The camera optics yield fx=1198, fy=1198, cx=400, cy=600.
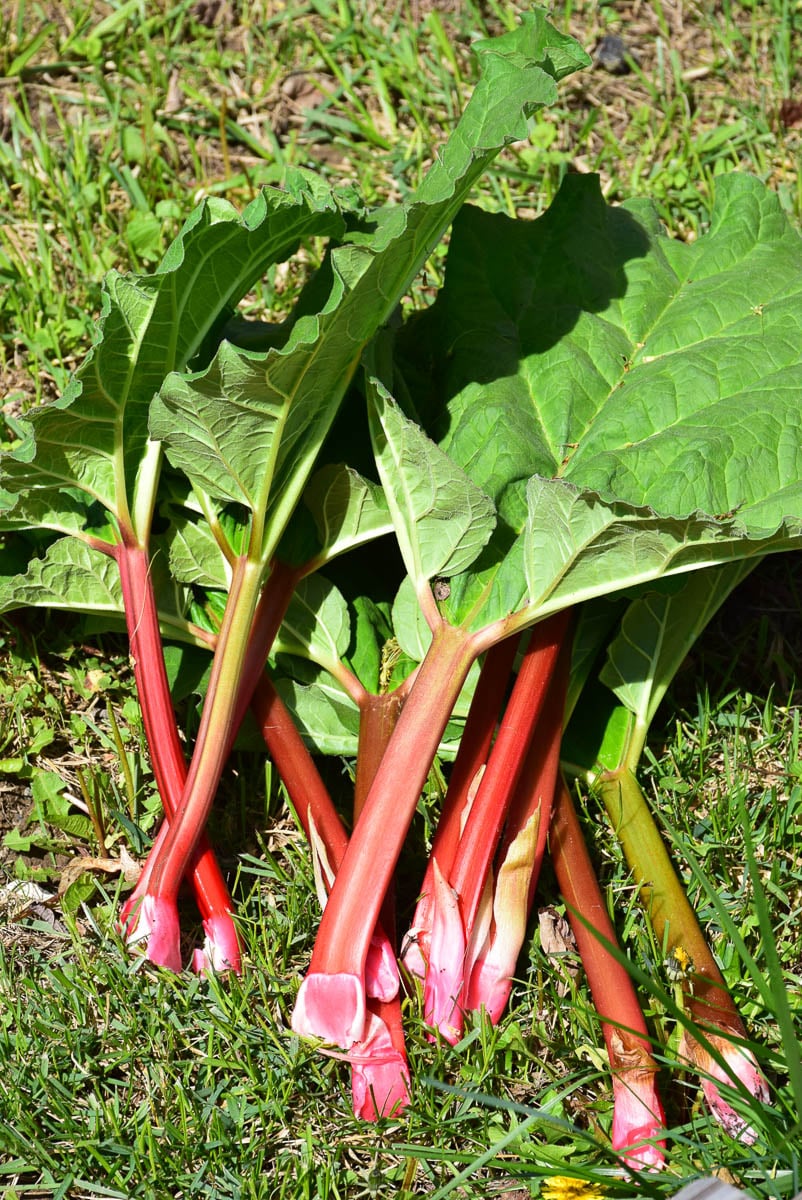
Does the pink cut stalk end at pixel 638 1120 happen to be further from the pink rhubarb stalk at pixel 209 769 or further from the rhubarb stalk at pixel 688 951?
the pink rhubarb stalk at pixel 209 769

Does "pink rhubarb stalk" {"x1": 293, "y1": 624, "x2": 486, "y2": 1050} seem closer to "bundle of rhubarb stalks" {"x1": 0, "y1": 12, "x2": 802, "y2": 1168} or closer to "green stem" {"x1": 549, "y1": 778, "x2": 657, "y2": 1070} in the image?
"bundle of rhubarb stalks" {"x1": 0, "y1": 12, "x2": 802, "y2": 1168}

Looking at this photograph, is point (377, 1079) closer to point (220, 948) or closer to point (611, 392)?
point (220, 948)

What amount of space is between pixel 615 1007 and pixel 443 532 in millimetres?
898

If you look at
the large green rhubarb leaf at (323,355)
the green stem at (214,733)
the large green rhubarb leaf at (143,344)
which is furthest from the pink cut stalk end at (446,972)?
the large green rhubarb leaf at (143,344)

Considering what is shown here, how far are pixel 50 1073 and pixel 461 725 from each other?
1.01 m

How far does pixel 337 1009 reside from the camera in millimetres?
2021

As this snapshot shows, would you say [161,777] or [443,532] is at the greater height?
[443,532]

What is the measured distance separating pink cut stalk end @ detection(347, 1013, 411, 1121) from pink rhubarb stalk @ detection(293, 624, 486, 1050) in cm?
3

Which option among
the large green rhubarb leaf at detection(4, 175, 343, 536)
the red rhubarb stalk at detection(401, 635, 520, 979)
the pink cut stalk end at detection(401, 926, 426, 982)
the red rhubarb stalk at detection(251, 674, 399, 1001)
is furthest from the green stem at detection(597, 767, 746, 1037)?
the large green rhubarb leaf at detection(4, 175, 343, 536)

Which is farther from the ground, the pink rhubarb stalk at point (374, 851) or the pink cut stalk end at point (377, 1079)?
the pink rhubarb stalk at point (374, 851)

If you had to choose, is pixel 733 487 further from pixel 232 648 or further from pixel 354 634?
pixel 232 648

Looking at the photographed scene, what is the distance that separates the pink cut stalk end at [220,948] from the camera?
223 cm

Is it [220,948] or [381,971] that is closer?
[381,971]

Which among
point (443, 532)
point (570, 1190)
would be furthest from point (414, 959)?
point (443, 532)
